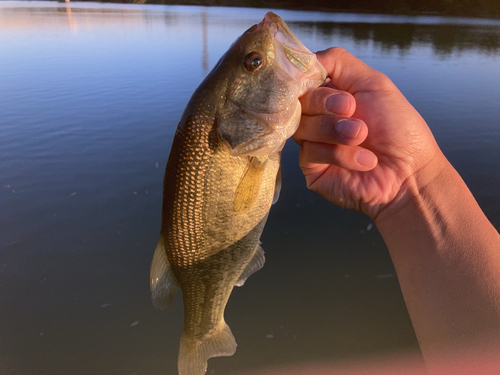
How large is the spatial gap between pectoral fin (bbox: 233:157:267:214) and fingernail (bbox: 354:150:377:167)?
61 centimetres

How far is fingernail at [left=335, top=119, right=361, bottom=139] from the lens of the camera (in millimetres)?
1852

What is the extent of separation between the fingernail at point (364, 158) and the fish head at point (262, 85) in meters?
0.50

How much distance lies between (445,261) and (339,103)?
45.6 inches

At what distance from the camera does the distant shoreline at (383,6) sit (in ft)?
178

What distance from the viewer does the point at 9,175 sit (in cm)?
665

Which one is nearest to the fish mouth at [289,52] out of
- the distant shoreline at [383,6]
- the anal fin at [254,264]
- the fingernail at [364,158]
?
the fingernail at [364,158]

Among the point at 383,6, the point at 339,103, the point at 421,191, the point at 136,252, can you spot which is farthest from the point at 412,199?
the point at 383,6

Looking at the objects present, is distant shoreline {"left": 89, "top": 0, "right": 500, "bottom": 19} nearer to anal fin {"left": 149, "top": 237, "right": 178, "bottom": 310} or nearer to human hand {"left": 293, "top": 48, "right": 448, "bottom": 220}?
human hand {"left": 293, "top": 48, "right": 448, "bottom": 220}

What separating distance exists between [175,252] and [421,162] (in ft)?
6.26

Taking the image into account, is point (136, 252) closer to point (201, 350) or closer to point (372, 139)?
point (201, 350)

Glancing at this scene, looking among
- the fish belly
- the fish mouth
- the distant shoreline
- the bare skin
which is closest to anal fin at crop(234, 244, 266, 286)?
the fish belly

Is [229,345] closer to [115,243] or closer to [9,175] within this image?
[115,243]

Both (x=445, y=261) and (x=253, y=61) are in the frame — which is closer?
(x=445, y=261)

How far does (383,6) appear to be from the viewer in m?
63.2
